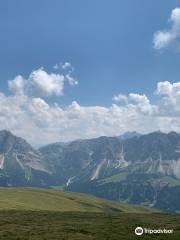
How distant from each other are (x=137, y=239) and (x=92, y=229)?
18.6 metres

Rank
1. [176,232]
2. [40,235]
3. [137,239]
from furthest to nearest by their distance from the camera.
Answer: [176,232], [40,235], [137,239]

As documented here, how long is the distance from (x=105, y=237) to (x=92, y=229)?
41.5 ft

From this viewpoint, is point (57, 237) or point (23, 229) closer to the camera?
point (57, 237)

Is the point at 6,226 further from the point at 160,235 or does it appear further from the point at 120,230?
the point at 160,235

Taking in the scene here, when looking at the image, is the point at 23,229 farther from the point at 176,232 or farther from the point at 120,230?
the point at 176,232

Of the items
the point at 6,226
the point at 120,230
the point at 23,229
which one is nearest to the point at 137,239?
the point at 120,230

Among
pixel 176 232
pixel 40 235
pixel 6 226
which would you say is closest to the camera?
pixel 40 235

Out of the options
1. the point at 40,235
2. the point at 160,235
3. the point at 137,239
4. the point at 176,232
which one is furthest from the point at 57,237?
the point at 176,232

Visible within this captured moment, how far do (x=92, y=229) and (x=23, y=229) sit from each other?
16284mm

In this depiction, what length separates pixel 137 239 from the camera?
75188mm

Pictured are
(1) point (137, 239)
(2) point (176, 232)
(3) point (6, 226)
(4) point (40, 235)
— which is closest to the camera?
(1) point (137, 239)

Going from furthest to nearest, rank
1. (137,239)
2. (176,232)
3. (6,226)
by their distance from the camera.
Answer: (6,226) → (176,232) → (137,239)

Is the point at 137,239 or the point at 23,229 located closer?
the point at 137,239

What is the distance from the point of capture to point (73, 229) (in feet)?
295
